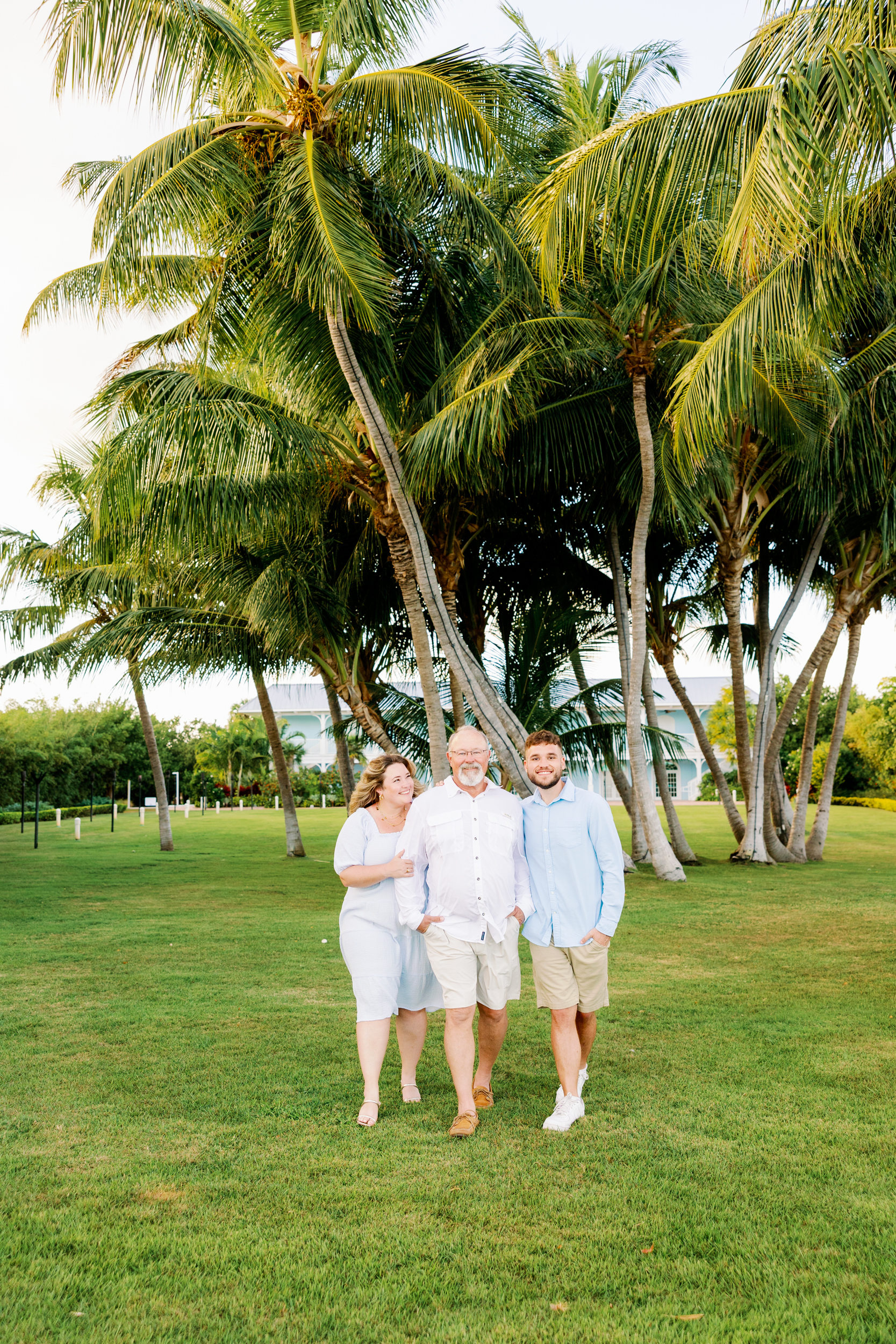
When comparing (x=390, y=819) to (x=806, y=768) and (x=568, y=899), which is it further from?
(x=806, y=768)

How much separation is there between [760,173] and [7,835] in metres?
26.9

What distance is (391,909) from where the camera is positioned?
4906mm

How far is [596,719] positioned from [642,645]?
3.65 meters

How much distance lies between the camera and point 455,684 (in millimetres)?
14734

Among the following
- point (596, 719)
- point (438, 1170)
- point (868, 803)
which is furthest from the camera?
point (868, 803)

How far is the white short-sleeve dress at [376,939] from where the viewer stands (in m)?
4.85

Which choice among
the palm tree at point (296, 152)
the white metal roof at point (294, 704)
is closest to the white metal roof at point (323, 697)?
the white metal roof at point (294, 704)

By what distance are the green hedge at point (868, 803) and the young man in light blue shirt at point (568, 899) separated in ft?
103

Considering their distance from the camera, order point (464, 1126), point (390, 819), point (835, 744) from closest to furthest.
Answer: point (464, 1126)
point (390, 819)
point (835, 744)

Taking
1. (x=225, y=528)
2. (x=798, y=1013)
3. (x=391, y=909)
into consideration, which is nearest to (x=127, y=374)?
(x=225, y=528)

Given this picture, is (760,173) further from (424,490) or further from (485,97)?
(424,490)

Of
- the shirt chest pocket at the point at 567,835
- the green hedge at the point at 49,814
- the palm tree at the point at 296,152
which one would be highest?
the palm tree at the point at 296,152

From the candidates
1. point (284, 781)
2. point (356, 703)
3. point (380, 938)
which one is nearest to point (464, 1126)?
point (380, 938)

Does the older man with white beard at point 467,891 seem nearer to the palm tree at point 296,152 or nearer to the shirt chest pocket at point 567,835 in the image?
the shirt chest pocket at point 567,835
